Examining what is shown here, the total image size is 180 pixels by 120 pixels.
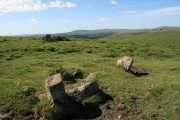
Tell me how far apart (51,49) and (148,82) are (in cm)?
2241

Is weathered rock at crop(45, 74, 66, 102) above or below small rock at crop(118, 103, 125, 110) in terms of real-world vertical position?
above

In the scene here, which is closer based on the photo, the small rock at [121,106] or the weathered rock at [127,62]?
the small rock at [121,106]

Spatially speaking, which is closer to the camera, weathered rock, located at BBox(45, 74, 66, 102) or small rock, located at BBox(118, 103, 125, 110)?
weathered rock, located at BBox(45, 74, 66, 102)

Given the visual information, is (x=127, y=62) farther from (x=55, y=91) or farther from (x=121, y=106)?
(x=55, y=91)

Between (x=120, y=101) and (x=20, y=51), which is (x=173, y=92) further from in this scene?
(x=20, y=51)

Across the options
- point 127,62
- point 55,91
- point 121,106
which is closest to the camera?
point 55,91

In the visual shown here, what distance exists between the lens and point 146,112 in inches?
500

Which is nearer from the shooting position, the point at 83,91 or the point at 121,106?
the point at 121,106

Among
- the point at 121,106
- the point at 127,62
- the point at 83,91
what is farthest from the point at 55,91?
the point at 127,62

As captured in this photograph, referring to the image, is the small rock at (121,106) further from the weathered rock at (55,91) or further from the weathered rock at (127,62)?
the weathered rock at (127,62)

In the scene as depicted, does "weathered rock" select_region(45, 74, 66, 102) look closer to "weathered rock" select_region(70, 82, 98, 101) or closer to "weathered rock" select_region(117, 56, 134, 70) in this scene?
"weathered rock" select_region(70, 82, 98, 101)

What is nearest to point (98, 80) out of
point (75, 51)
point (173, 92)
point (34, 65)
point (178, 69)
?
point (173, 92)

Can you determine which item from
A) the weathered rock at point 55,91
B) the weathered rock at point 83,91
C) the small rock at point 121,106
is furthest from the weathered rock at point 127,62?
the weathered rock at point 55,91

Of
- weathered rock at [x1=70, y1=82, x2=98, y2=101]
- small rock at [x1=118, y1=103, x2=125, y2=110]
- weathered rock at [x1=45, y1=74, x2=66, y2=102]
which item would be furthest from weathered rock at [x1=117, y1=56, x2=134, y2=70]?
weathered rock at [x1=45, y1=74, x2=66, y2=102]
